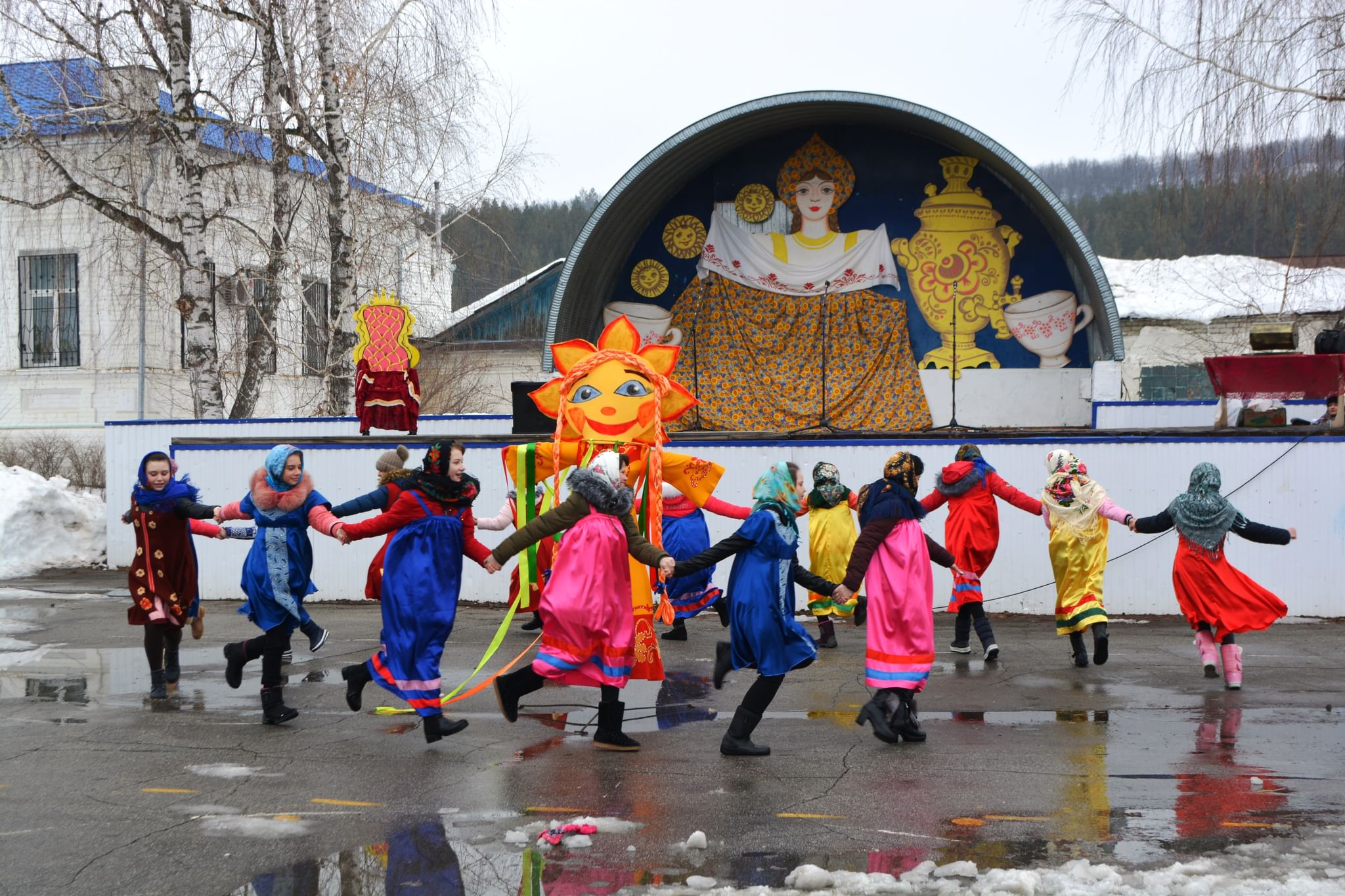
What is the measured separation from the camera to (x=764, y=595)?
6.87 metres

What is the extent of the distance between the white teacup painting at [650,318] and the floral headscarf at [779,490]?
1443 cm

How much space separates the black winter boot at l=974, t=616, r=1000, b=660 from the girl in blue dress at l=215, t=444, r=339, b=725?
5.19 m

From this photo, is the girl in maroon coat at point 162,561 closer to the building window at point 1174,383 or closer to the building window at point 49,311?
the building window at point 49,311

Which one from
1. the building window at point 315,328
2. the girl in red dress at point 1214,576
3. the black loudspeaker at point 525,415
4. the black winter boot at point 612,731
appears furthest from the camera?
the building window at point 315,328

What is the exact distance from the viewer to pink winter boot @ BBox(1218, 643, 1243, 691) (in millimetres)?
8539

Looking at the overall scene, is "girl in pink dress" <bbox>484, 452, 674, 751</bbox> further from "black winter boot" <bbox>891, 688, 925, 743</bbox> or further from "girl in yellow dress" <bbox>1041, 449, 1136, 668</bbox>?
"girl in yellow dress" <bbox>1041, 449, 1136, 668</bbox>

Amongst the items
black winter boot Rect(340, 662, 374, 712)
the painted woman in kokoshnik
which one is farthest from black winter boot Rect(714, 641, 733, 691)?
the painted woman in kokoshnik

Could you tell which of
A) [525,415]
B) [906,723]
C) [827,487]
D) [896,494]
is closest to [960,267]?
[525,415]

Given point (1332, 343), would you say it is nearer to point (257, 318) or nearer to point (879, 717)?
point (879, 717)

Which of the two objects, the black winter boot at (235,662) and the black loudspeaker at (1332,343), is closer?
the black winter boot at (235,662)

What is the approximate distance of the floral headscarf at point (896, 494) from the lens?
7406 millimetres

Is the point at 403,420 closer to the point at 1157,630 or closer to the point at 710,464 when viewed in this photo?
the point at 710,464

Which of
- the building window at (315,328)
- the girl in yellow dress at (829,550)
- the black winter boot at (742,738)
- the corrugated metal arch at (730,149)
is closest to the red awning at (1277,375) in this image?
the corrugated metal arch at (730,149)

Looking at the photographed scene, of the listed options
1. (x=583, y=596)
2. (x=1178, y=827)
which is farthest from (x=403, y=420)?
(x=1178, y=827)
